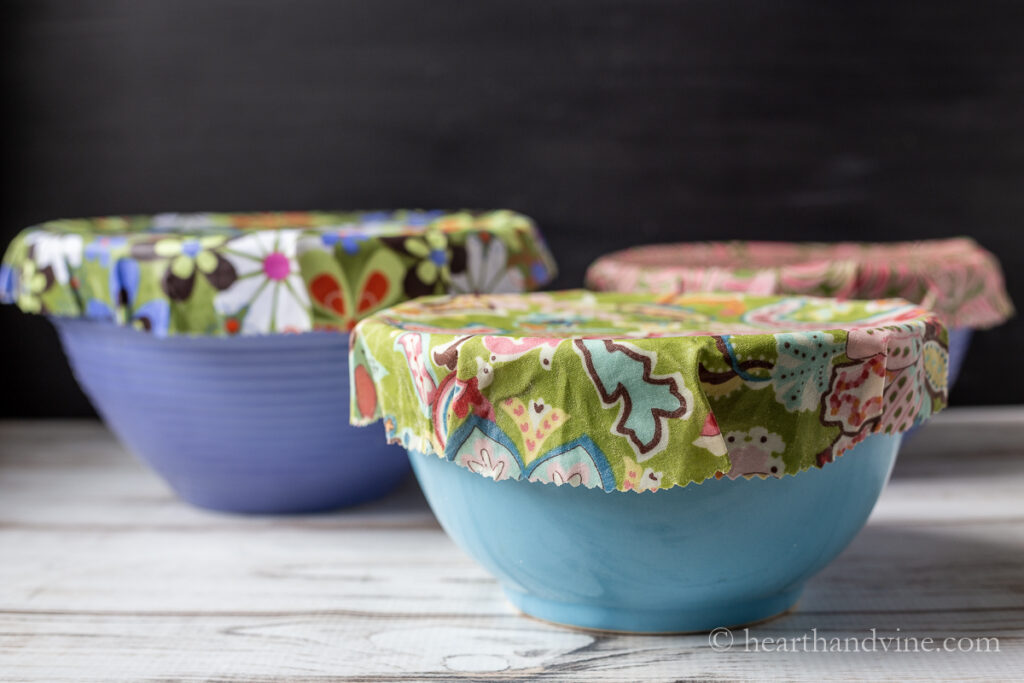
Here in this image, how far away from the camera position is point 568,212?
163 cm

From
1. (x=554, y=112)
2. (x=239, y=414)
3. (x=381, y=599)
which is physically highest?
(x=554, y=112)

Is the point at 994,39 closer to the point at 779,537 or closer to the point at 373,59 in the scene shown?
the point at 373,59

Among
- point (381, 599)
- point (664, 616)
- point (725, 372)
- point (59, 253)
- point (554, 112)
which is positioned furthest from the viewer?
point (554, 112)

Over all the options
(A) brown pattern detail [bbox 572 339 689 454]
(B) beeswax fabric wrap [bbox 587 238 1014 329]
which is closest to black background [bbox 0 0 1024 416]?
(B) beeswax fabric wrap [bbox 587 238 1014 329]

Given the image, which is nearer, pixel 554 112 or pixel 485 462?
pixel 485 462

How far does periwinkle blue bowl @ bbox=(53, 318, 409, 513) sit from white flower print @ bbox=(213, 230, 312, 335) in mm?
57

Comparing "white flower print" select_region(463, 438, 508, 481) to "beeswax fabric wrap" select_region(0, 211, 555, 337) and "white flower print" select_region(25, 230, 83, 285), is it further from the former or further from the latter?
"white flower print" select_region(25, 230, 83, 285)

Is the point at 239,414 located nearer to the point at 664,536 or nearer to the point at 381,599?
the point at 381,599

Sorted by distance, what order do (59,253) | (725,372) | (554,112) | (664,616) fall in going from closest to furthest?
(725,372) < (664,616) < (59,253) < (554,112)

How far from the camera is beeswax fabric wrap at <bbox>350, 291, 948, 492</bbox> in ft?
2.30

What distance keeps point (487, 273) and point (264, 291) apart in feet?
0.78

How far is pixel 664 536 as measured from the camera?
2.51 feet

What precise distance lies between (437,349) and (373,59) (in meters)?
0.95

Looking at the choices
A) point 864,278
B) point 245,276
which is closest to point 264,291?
point 245,276
